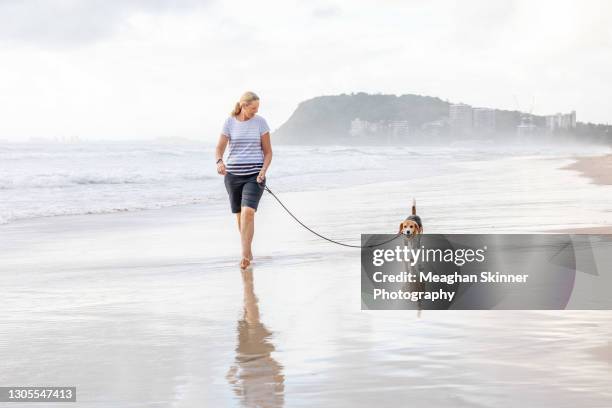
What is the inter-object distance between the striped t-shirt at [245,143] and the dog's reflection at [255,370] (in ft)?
9.41

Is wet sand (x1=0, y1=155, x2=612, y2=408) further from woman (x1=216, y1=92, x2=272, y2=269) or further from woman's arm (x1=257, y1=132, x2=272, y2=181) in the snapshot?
woman's arm (x1=257, y1=132, x2=272, y2=181)

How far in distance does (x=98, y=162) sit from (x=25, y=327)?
120ft

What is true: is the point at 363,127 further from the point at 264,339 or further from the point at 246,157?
the point at 264,339

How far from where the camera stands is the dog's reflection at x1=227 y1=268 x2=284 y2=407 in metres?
3.66

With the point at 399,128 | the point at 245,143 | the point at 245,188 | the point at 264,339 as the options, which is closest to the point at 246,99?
the point at 245,143

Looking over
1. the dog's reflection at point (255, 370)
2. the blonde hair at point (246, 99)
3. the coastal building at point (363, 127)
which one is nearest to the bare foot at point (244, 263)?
the blonde hair at point (246, 99)

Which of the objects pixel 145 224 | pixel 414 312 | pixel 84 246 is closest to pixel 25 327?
pixel 414 312

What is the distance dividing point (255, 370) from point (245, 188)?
4210mm

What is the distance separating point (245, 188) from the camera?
26.9 feet

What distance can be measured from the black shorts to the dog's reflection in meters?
2.72

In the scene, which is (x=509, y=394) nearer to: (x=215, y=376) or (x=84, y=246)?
(x=215, y=376)

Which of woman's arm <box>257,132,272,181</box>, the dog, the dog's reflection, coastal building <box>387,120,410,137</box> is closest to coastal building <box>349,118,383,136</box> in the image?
coastal building <box>387,120,410,137</box>

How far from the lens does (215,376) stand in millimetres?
4047

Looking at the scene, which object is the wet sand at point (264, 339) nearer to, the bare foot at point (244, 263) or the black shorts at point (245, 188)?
the bare foot at point (244, 263)
